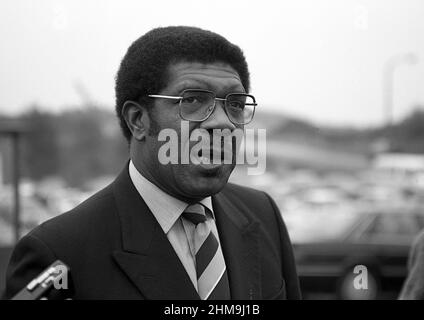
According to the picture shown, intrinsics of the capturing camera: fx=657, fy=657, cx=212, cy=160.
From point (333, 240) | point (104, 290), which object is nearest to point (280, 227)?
point (104, 290)

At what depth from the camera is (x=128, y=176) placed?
5.10ft

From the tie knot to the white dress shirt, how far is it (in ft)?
0.04

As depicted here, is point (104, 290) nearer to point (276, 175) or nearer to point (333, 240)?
point (333, 240)

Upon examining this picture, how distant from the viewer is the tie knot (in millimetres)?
1476

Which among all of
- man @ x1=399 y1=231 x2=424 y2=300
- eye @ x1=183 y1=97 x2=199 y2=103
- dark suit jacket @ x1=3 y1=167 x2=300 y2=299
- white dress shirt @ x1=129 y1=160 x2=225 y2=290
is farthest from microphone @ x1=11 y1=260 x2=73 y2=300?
man @ x1=399 y1=231 x2=424 y2=300

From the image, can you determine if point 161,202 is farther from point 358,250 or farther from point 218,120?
point 358,250

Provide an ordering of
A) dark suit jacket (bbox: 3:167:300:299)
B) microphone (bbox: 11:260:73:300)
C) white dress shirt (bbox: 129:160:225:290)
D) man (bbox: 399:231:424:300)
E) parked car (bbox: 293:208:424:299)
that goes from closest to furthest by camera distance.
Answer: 1. microphone (bbox: 11:260:73:300)
2. dark suit jacket (bbox: 3:167:300:299)
3. white dress shirt (bbox: 129:160:225:290)
4. man (bbox: 399:231:424:300)
5. parked car (bbox: 293:208:424:299)

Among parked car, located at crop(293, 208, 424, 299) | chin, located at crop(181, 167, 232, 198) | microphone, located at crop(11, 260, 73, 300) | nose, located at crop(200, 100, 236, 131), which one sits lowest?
microphone, located at crop(11, 260, 73, 300)

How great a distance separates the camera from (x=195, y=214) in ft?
4.86

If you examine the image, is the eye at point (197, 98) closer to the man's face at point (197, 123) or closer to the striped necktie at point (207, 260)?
the man's face at point (197, 123)

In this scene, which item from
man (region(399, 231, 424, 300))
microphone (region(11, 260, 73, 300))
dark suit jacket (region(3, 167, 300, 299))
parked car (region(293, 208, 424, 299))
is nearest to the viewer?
microphone (region(11, 260, 73, 300))

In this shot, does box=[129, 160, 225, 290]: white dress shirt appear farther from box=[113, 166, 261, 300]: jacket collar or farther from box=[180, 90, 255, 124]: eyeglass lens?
box=[180, 90, 255, 124]: eyeglass lens
